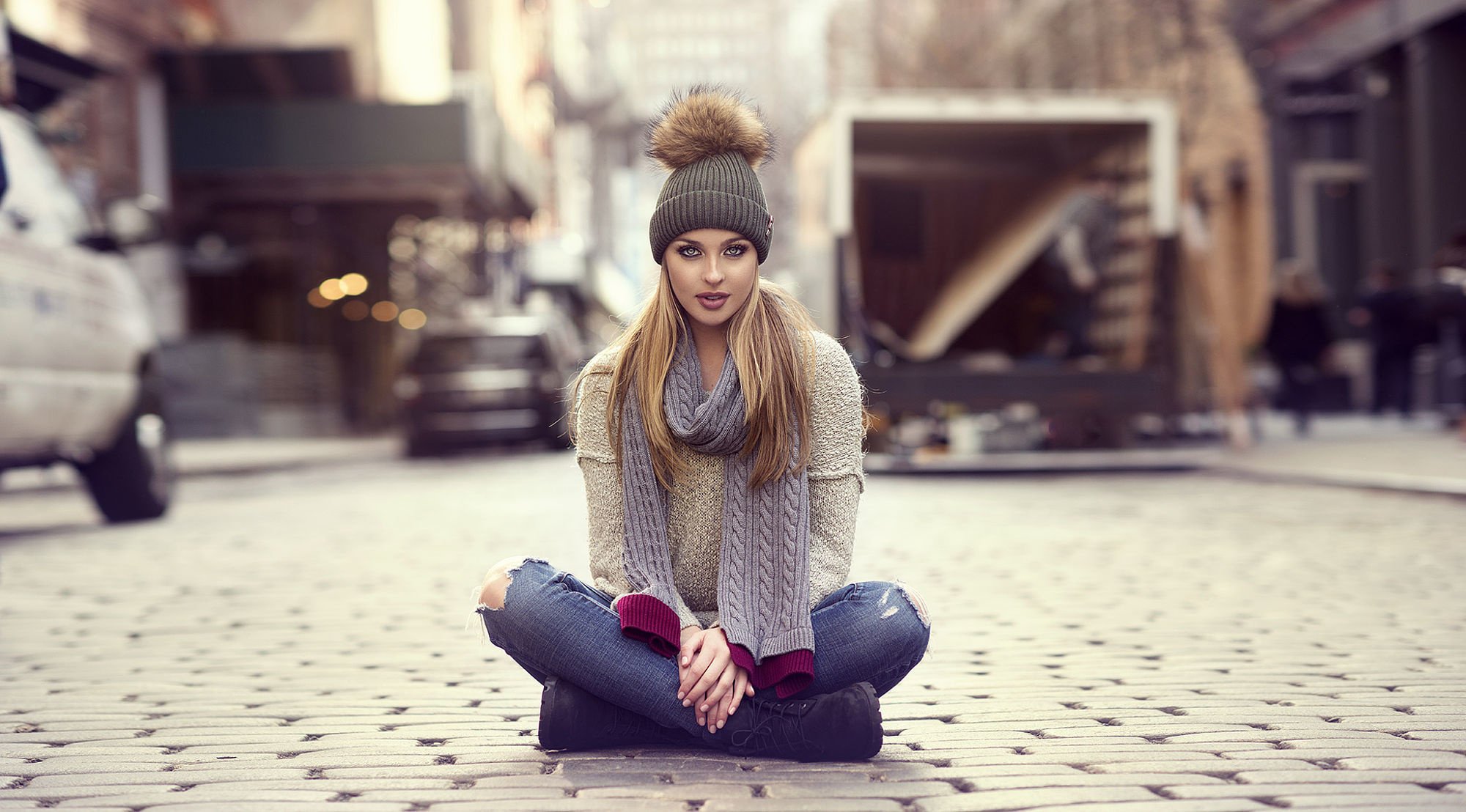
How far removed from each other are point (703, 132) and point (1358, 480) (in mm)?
9458

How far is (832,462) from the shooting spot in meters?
3.63

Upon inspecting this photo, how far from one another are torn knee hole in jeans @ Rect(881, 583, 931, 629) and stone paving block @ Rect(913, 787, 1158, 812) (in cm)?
45

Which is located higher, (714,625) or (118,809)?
(714,625)

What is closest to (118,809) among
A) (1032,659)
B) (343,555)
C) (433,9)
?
(1032,659)

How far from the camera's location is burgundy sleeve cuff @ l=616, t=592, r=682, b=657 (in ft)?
11.4

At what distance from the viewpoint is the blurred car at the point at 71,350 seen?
28.9ft

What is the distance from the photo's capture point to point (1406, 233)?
2067cm

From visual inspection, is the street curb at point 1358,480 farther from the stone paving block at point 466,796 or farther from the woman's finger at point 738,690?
the stone paving block at point 466,796

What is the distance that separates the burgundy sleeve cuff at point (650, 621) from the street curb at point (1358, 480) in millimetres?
8330

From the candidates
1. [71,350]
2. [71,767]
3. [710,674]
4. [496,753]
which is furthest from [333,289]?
[710,674]

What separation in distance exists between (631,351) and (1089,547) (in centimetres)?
548

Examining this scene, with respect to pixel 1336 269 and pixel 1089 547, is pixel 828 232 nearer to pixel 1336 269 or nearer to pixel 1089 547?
pixel 1089 547

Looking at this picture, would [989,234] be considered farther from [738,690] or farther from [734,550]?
[738,690]

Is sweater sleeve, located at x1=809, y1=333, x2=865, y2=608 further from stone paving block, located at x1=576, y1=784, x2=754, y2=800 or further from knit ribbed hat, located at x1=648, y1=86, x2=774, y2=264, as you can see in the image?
stone paving block, located at x1=576, y1=784, x2=754, y2=800
